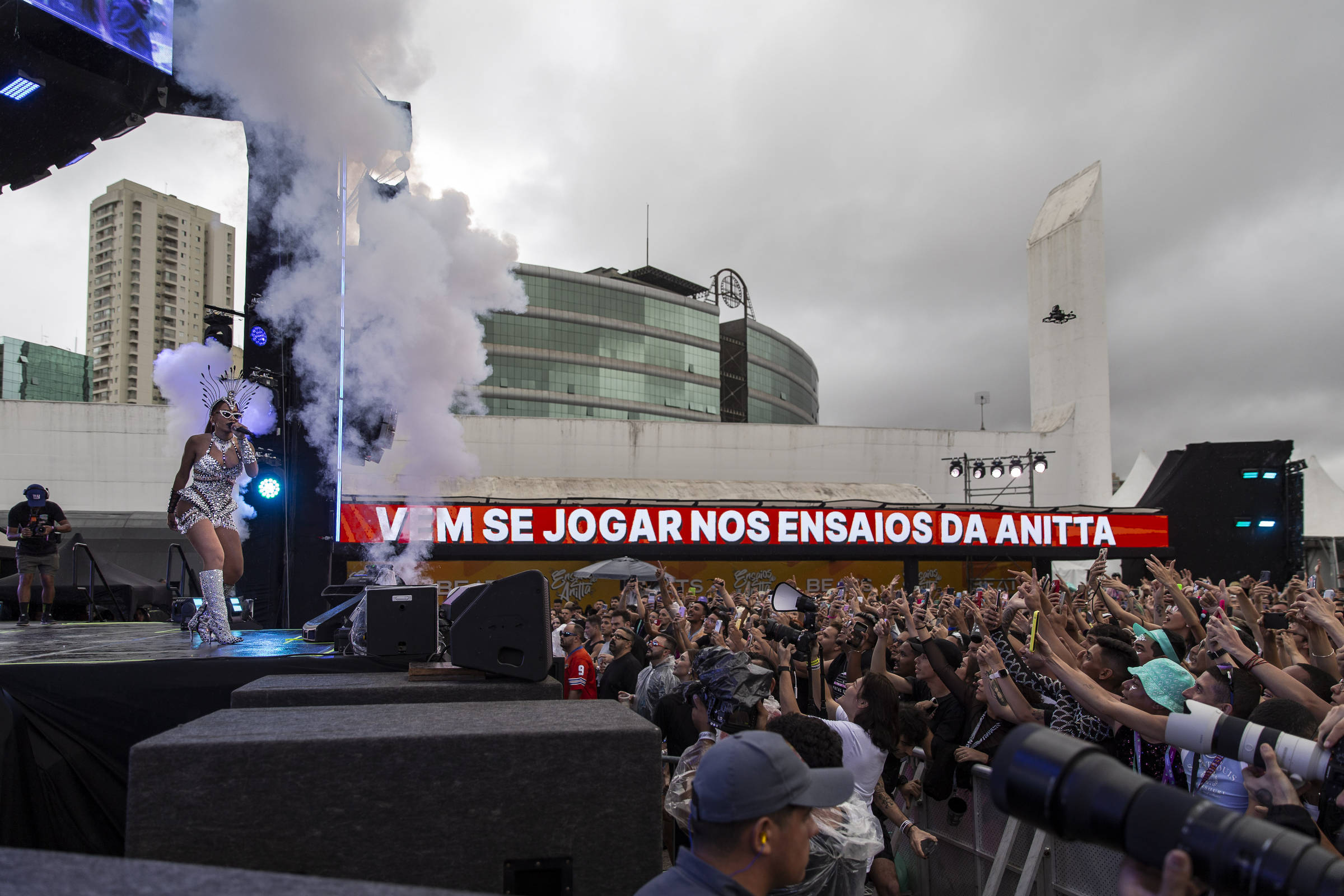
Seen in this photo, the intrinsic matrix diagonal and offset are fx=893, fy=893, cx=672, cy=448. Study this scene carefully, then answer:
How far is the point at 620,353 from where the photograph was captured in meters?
67.6

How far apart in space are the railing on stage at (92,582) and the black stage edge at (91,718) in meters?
6.36

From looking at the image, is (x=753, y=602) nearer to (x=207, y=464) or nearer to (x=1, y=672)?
(x=207, y=464)

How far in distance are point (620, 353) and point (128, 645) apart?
203 feet

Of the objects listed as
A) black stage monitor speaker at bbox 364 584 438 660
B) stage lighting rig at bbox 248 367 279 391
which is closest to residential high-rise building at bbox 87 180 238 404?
stage lighting rig at bbox 248 367 279 391

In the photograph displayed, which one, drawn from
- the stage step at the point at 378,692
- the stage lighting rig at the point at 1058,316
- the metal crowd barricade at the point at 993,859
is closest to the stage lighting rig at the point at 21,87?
the stage step at the point at 378,692

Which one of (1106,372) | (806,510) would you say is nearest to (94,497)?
(806,510)

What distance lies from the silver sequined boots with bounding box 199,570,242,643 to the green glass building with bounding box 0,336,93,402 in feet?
306

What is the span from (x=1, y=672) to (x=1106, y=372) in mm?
36723

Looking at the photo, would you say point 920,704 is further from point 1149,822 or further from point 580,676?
point 1149,822

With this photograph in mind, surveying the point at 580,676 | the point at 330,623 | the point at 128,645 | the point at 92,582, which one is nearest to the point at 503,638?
the point at 330,623

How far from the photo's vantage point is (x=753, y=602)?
13258 mm

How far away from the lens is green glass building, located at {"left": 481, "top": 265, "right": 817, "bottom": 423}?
6388 cm

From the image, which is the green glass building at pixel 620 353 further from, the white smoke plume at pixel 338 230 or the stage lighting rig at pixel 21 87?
the stage lighting rig at pixel 21 87

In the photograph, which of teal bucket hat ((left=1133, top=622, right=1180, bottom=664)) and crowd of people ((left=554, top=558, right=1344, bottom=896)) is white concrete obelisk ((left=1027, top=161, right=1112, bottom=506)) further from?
teal bucket hat ((left=1133, top=622, right=1180, bottom=664))
